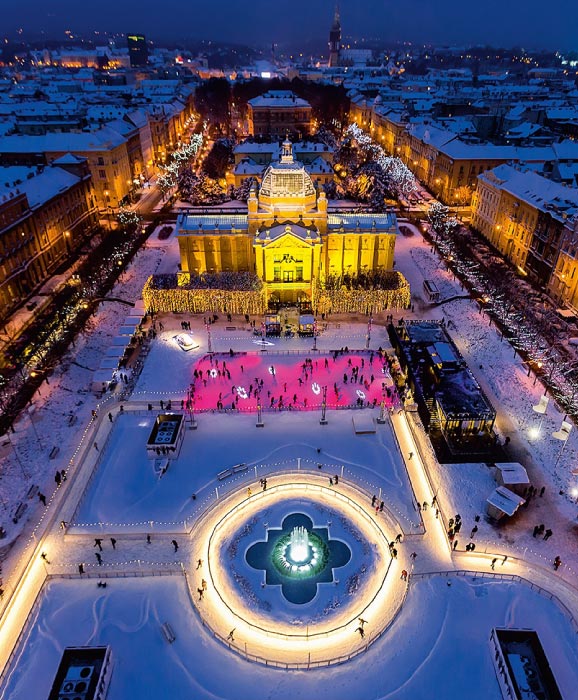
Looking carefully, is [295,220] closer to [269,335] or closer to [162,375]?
[269,335]

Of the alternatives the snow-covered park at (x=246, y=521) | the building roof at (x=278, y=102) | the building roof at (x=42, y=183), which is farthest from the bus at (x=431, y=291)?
the building roof at (x=278, y=102)

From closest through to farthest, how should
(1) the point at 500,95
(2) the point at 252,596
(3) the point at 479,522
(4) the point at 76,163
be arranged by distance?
(2) the point at 252,596 → (3) the point at 479,522 → (4) the point at 76,163 → (1) the point at 500,95

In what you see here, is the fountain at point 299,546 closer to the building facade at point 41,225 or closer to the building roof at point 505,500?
the building roof at point 505,500

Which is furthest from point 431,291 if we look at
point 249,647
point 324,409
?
point 249,647

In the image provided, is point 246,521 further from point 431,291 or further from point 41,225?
point 41,225

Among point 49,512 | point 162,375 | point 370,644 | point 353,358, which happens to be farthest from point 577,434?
point 49,512

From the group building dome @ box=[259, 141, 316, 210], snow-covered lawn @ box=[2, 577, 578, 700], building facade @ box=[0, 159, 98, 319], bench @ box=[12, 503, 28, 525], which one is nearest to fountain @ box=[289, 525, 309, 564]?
snow-covered lawn @ box=[2, 577, 578, 700]

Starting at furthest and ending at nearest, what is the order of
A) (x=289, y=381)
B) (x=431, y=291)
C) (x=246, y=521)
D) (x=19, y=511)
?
(x=431, y=291) < (x=289, y=381) < (x=19, y=511) < (x=246, y=521)
